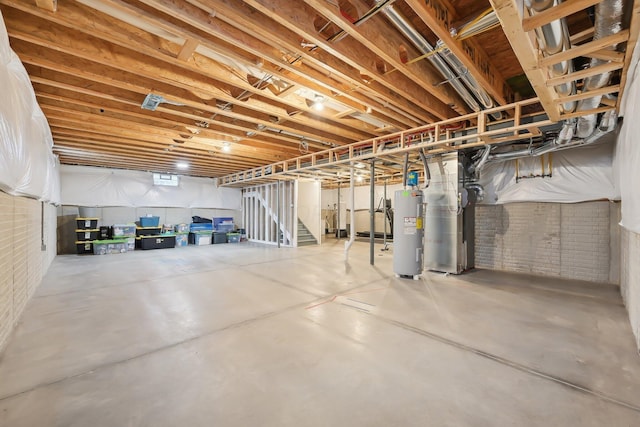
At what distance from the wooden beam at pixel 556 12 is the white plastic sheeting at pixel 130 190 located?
1009 cm

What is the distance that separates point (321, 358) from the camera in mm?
2076

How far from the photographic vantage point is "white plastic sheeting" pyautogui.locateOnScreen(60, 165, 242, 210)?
7.62 meters

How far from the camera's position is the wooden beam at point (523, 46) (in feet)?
4.93

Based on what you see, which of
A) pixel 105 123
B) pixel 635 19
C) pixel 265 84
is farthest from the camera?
pixel 105 123

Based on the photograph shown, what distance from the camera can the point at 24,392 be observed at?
1.67 m

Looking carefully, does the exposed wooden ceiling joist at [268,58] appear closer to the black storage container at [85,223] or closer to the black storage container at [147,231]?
the black storage container at [85,223]

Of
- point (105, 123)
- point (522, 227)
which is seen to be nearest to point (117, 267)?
point (105, 123)

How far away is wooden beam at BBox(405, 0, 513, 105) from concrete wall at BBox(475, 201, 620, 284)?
96.0 inches

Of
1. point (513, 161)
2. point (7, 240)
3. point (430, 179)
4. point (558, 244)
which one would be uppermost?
point (513, 161)

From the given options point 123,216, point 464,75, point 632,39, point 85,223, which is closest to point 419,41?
point 464,75

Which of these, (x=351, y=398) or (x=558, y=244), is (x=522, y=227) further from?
(x=351, y=398)

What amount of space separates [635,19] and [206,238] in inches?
399

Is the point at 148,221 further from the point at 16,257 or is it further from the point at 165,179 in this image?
the point at 16,257

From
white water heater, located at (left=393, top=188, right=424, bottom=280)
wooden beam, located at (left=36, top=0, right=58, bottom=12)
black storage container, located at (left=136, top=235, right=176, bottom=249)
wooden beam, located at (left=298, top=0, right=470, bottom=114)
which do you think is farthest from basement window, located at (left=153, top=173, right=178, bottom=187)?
wooden beam, located at (left=298, top=0, right=470, bottom=114)
